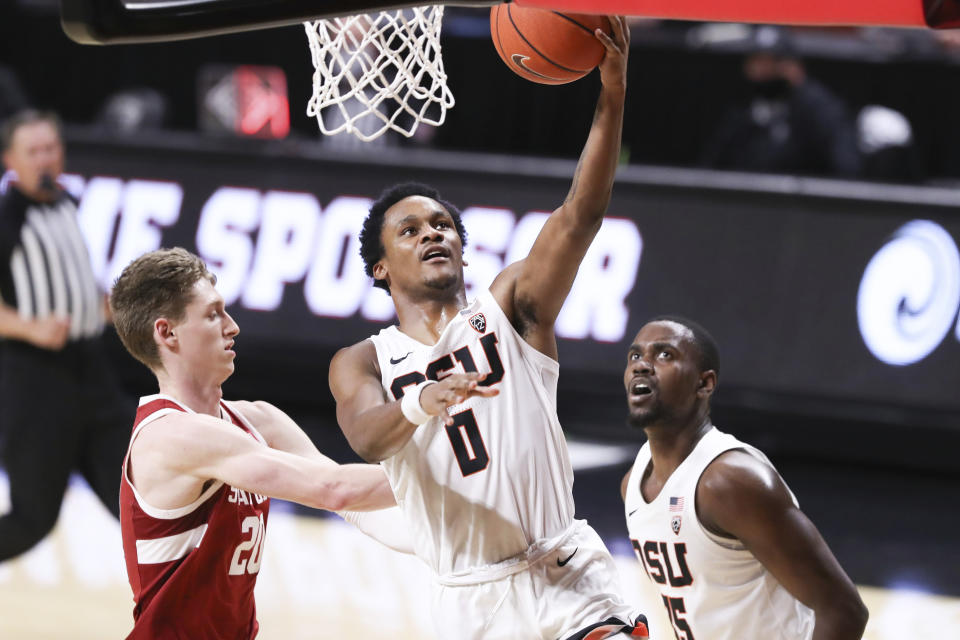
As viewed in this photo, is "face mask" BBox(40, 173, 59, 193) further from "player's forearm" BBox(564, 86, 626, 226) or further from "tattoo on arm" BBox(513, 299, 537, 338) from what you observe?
"player's forearm" BBox(564, 86, 626, 226)

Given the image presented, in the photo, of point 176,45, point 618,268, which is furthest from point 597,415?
point 176,45

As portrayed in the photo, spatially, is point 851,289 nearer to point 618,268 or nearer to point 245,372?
point 618,268

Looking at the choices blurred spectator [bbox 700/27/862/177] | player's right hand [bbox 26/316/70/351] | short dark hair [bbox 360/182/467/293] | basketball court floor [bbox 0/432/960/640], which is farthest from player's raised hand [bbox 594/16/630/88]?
blurred spectator [bbox 700/27/862/177]

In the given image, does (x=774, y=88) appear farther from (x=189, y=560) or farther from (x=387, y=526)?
(x=189, y=560)

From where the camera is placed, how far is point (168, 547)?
3.85m

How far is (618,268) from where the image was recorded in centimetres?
937

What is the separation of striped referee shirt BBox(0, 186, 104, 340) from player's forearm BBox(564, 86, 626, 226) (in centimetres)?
380

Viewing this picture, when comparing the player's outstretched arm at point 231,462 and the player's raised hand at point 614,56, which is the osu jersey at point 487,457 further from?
the player's raised hand at point 614,56

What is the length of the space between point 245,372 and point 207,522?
261 inches

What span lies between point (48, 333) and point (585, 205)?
368 cm

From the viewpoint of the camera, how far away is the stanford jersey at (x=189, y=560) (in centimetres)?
382

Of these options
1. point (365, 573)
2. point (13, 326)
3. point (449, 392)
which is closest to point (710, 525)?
point (449, 392)

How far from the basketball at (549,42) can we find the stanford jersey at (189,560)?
138 cm

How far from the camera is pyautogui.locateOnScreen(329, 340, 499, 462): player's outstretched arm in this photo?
3393 millimetres
